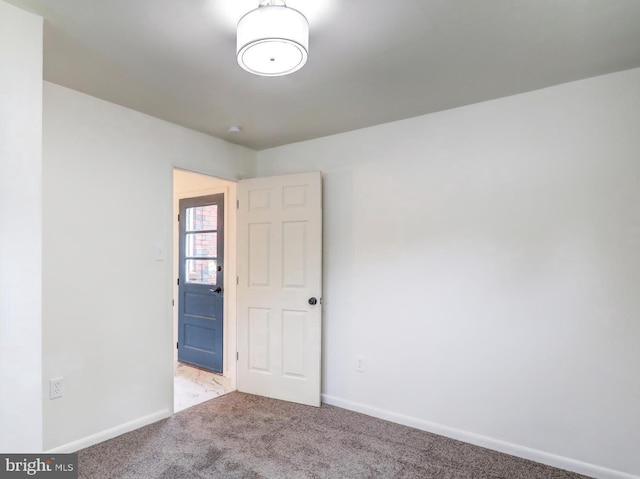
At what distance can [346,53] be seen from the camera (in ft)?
6.33

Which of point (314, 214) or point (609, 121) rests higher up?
point (609, 121)

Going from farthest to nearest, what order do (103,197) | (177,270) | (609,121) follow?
(177,270), (103,197), (609,121)

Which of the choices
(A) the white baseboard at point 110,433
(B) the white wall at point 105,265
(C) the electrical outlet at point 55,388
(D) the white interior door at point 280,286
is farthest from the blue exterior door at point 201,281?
(C) the electrical outlet at point 55,388

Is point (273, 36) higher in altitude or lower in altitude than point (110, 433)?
higher

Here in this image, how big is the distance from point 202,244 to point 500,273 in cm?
311

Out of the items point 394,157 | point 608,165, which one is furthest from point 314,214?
point 608,165

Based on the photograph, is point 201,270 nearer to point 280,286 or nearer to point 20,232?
point 280,286

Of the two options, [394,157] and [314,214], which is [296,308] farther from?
[394,157]

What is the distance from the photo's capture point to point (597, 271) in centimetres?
220

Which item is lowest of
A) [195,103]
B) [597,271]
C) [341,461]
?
[341,461]

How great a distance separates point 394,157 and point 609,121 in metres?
1.38
